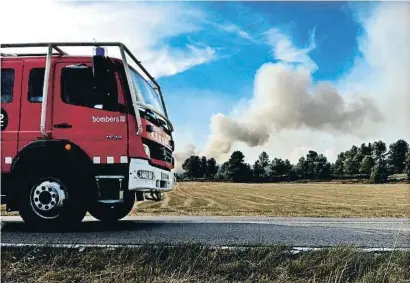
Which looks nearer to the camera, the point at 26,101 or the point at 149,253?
the point at 149,253

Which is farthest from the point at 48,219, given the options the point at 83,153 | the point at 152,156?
the point at 152,156

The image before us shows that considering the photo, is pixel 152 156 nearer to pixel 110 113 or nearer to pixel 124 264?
pixel 110 113

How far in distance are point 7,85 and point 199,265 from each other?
412cm

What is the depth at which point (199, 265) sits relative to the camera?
484 centimetres

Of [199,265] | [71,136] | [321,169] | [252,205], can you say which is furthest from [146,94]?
[321,169]

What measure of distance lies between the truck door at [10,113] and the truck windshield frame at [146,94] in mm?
1693

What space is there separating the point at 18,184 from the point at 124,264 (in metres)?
2.75

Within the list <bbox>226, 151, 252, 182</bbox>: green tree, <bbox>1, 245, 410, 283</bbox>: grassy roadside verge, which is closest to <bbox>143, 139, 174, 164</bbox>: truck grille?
<bbox>1, 245, 410, 283</bbox>: grassy roadside verge

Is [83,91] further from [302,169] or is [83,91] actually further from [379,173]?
[379,173]

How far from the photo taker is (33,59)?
6949mm

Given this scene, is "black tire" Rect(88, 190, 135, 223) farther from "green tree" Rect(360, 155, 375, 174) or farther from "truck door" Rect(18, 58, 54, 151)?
"green tree" Rect(360, 155, 375, 174)

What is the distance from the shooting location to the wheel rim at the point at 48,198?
6.57m

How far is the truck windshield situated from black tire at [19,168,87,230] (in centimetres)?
160

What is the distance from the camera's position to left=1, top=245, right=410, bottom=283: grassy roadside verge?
15.2 ft
